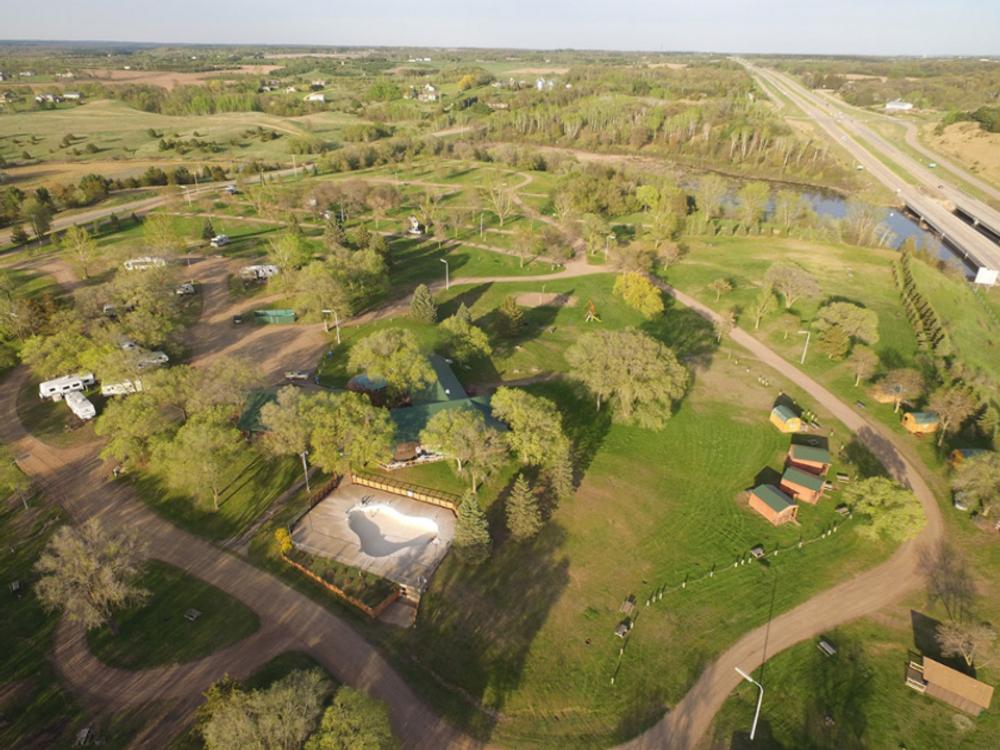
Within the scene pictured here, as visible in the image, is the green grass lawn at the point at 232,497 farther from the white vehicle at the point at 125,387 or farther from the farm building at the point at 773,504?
the farm building at the point at 773,504

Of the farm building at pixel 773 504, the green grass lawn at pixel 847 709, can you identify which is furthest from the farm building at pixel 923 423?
the green grass lawn at pixel 847 709

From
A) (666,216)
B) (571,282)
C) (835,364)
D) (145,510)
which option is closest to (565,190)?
(666,216)

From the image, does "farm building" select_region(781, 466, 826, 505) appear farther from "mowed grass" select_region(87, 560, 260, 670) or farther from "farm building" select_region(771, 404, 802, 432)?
"mowed grass" select_region(87, 560, 260, 670)

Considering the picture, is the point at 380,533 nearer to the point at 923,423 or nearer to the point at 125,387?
the point at 125,387

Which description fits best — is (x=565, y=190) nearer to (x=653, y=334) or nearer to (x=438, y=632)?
(x=653, y=334)

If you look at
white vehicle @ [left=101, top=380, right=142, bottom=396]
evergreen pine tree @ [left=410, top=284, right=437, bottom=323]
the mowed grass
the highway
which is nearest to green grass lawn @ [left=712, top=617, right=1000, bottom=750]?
the mowed grass
